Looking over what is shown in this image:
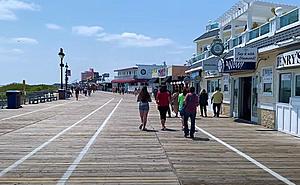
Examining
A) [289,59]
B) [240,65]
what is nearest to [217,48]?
[240,65]

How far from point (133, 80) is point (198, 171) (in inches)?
3782

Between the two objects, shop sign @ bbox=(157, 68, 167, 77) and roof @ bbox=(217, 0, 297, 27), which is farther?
shop sign @ bbox=(157, 68, 167, 77)

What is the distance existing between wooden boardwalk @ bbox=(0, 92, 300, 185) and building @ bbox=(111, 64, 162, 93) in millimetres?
77256

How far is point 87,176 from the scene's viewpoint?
8.32m

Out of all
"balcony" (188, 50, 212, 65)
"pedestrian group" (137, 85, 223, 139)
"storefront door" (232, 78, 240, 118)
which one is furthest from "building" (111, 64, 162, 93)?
"pedestrian group" (137, 85, 223, 139)

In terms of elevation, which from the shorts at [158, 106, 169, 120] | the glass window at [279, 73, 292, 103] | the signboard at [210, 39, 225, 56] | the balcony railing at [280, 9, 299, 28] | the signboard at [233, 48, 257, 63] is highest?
the balcony railing at [280, 9, 299, 28]

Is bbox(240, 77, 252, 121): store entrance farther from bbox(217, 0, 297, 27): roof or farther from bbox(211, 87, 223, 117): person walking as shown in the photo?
bbox(217, 0, 297, 27): roof

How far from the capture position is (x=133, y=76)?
4220 inches

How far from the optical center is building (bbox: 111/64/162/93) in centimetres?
10031

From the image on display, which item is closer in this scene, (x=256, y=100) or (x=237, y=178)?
(x=237, y=178)

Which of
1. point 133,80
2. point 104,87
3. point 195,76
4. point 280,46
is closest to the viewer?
point 280,46

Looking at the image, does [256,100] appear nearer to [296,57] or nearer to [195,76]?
[296,57]

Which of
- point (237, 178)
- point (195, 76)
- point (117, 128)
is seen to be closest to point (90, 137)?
point (117, 128)

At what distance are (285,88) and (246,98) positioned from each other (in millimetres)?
6564
